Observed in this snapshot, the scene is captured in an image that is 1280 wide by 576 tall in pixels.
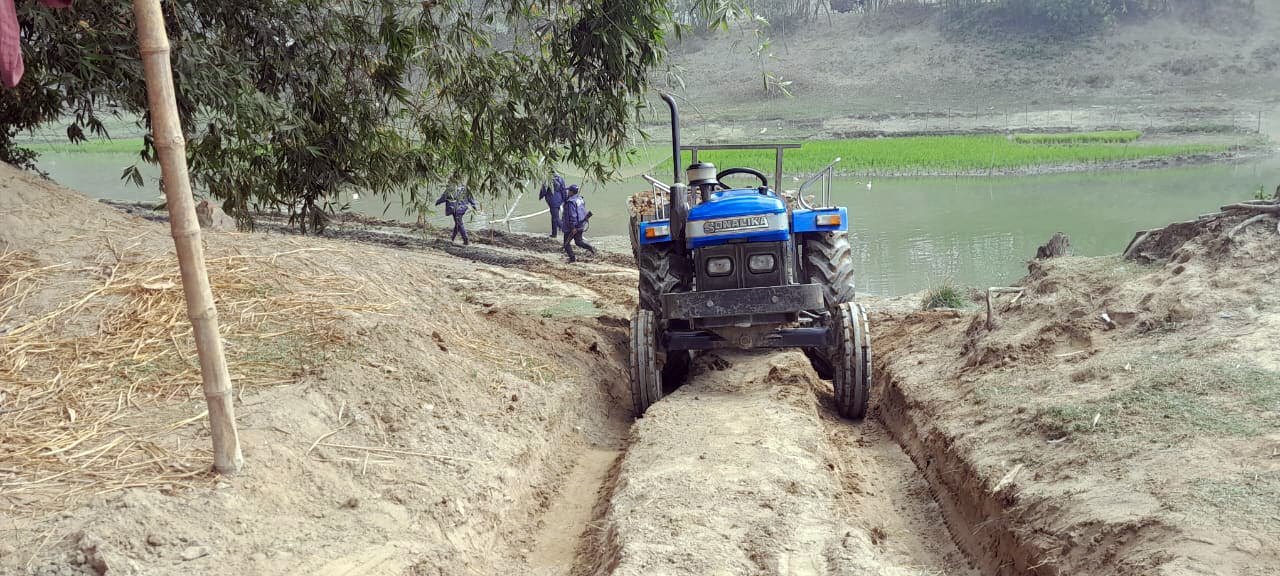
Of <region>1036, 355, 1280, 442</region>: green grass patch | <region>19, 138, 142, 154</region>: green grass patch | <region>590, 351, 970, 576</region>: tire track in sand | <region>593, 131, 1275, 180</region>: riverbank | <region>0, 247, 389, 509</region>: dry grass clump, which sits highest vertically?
<region>19, 138, 142, 154</region>: green grass patch

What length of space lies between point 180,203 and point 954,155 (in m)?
26.9

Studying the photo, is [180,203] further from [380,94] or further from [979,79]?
[979,79]

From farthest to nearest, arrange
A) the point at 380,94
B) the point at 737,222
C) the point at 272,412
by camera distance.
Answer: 1. the point at 380,94
2. the point at 737,222
3. the point at 272,412

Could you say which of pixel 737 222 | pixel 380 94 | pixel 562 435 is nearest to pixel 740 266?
pixel 737 222

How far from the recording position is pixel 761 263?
7207 millimetres

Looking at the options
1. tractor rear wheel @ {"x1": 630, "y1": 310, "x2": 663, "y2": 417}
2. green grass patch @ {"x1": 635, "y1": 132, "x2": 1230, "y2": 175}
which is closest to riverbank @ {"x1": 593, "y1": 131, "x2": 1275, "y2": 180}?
green grass patch @ {"x1": 635, "y1": 132, "x2": 1230, "y2": 175}

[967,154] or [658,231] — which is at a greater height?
[967,154]

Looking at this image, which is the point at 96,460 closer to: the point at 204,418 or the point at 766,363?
the point at 204,418

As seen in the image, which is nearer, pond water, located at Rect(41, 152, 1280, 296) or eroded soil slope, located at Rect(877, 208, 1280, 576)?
eroded soil slope, located at Rect(877, 208, 1280, 576)

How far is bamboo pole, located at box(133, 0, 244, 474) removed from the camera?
3979 millimetres

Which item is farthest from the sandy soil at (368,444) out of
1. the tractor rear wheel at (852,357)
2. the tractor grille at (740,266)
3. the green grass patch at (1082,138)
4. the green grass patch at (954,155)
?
the green grass patch at (1082,138)

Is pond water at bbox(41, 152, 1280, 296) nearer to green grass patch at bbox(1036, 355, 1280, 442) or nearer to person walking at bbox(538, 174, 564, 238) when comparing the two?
person walking at bbox(538, 174, 564, 238)

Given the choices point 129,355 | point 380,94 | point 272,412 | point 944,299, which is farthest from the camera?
point 944,299

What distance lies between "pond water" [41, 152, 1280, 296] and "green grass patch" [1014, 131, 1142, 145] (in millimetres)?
5011
